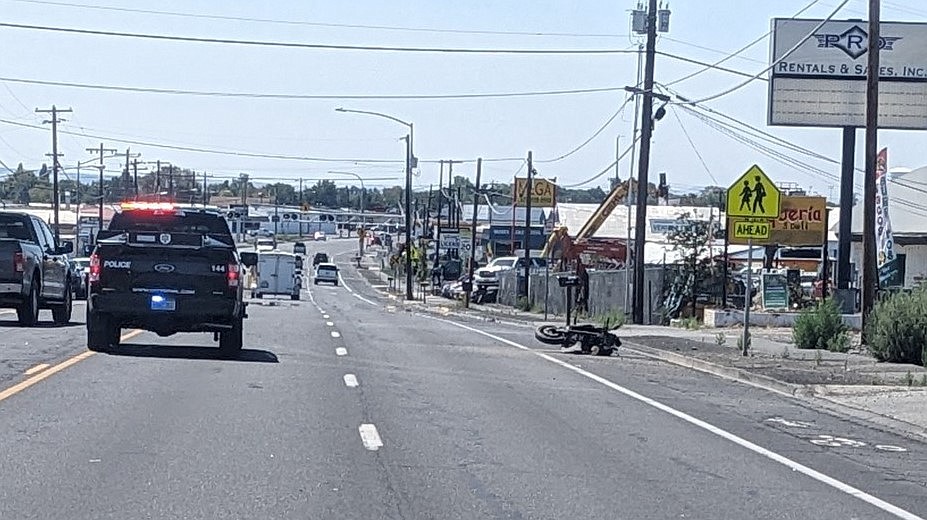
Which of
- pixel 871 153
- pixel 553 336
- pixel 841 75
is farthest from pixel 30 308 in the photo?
pixel 841 75

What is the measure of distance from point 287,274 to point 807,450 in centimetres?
5689

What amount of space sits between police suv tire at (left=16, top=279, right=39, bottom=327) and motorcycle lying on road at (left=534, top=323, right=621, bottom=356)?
381 inches

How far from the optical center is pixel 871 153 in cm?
2784

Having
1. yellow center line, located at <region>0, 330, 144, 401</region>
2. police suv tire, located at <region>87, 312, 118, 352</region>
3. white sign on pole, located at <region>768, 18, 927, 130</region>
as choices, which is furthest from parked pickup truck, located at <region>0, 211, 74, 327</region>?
white sign on pole, located at <region>768, 18, 927, 130</region>

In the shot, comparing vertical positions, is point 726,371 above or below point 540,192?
below

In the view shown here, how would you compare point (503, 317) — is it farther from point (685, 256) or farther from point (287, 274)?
point (287, 274)

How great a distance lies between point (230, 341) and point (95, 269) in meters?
2.40

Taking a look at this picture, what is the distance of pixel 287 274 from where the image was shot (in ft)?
229

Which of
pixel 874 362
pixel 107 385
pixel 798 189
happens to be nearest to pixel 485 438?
pixel 107 385

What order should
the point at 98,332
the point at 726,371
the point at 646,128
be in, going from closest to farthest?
the point at 98,332 < the point at 726,371 < the point at 646,128

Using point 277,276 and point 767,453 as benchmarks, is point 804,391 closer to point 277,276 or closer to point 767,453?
point 767,453

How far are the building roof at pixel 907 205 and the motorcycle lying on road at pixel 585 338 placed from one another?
104ft

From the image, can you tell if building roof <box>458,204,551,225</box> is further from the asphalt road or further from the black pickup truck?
the asphalt road

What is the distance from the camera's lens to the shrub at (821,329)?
29406 mm
